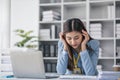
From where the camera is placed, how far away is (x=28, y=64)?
2.00 m

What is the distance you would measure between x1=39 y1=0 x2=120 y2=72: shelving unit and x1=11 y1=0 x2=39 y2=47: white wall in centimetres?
34

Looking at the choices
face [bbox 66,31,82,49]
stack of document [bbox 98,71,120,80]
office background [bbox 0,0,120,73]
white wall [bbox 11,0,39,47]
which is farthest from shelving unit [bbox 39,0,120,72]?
stack of document [bbox 98,71,120,80]

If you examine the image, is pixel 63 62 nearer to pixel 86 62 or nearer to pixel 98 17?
pixel 86 62

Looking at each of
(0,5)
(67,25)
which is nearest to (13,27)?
(0,5)

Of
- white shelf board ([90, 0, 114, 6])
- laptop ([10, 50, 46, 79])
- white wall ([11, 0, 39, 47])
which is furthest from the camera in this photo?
white wall ([11, 0, 39, 47])

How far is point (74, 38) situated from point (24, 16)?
294cm

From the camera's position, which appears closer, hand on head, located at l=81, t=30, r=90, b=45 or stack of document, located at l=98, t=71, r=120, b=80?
stack of document, located at l=98, t=71, r=120, b=80

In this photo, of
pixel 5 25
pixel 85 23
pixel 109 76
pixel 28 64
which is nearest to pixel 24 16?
pixel 5 25

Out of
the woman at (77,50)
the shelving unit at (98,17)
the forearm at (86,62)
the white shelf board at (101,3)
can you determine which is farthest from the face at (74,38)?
the white shelf board at (101,3)

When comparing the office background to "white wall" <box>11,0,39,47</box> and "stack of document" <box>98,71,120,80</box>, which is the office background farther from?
"stack of document" <box>98,71,120,80</box>

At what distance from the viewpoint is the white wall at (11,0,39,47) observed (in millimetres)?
5141

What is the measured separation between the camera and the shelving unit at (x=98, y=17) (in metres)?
4.41

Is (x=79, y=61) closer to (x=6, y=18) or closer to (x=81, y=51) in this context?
(x=81, y=51)

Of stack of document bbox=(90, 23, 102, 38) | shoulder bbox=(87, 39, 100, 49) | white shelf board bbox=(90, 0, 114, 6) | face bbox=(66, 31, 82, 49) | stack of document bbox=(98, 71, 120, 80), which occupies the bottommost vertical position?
stack of document bbox=(98, 71, 120, 80)
